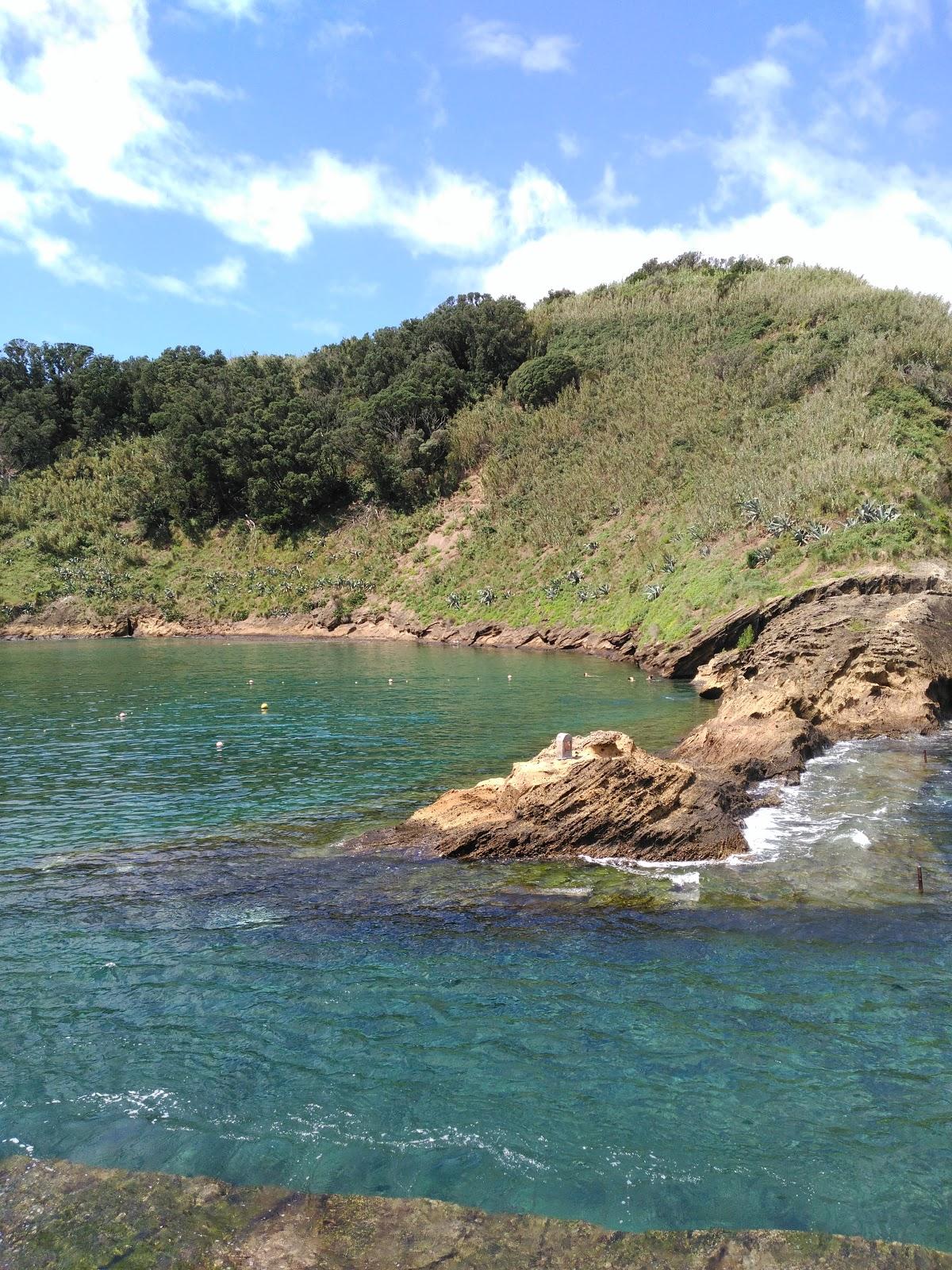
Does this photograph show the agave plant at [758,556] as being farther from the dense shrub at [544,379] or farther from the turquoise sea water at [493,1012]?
the dense shrub at [544,379]

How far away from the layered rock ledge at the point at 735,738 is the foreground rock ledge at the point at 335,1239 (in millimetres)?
7715

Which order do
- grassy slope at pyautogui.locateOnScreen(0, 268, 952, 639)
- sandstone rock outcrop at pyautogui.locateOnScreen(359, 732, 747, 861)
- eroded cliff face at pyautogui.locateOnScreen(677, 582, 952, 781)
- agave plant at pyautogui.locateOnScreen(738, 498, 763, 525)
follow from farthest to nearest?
agave plant at pyautogui.locateOnScreen(738, 498, 763, 525) → grassy slope at pyautogui.locateOnScreen(0, 268, 952, 639) → eroded cliff face at pyautogui.locateOnScreen(677, 582, 952, 781) → sandstone rock outcrop at pyautogui.locateOnScreen(359, 732, 747, 861)

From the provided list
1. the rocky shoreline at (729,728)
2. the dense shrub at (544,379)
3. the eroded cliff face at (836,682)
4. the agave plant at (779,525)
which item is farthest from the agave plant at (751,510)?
the dense shrub at (544,379)

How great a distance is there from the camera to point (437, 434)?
76.3m

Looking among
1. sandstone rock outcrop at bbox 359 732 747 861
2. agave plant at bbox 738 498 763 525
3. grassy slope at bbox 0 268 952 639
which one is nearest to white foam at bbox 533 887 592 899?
sandstone rock outcrop at bbox 359 732 747 861

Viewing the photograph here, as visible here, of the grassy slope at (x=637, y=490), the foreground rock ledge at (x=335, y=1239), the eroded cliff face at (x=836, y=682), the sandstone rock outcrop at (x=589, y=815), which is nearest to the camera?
the foreground rock ledge at (x=335, y=1239)

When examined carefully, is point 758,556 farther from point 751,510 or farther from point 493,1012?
point 493,1012

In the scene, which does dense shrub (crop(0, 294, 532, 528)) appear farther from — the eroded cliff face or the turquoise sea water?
the turquoise sea water

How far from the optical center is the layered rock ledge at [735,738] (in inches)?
→ 554

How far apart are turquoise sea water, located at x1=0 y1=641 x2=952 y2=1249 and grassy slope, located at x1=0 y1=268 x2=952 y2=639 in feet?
83.4

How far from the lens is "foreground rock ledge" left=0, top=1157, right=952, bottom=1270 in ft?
18.8

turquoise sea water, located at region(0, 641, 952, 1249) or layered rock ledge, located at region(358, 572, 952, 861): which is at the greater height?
layered rock ledge, located at region(358, 572, 952, 861)

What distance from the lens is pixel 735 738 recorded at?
19906mm

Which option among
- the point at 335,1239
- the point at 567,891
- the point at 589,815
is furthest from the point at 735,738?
the point at 335,1239
